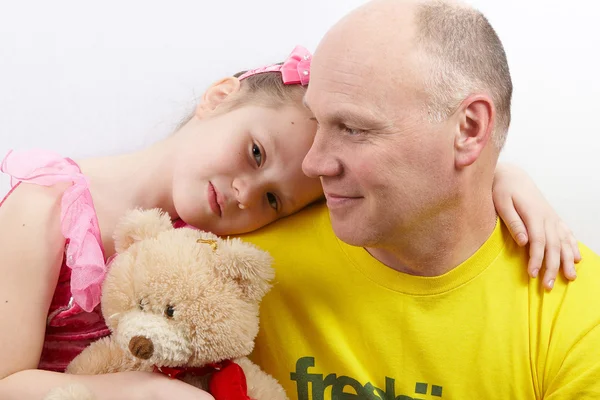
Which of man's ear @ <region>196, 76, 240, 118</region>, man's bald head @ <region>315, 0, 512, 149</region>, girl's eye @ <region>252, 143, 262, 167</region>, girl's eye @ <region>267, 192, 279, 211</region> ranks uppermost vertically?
man's bald head @ <region>315, 0, 512, 149</region>

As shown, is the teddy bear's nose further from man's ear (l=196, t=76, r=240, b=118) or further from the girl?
man's ear (l=196, t=76, r=240, b=118)

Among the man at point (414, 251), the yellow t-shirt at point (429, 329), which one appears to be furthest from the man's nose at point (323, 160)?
the yellow t-shirt at point (429, 329)

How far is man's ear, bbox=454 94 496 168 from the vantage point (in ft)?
3.93

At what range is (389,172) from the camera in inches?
47.3

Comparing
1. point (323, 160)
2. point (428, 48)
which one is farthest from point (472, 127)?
point (323, 160)

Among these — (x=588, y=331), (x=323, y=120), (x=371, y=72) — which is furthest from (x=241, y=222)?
(x=588, y=331)

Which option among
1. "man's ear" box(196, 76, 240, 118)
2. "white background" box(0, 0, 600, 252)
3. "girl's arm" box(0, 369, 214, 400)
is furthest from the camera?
"white background" box(0, 0, 600, 252)

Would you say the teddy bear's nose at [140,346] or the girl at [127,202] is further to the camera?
the girl at [127,202]

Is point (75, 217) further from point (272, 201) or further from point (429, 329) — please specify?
point (429, 329)

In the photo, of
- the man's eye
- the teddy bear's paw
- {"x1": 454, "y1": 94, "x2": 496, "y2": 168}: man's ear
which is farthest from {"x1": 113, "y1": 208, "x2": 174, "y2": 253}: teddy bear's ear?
{"x1": 454, "y1": 94, "x2": 496, "y2": 168}: man's ear

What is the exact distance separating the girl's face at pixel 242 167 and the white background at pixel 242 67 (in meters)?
0.47

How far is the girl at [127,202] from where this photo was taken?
1213 millimetres

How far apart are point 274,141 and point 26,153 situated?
1.55ft

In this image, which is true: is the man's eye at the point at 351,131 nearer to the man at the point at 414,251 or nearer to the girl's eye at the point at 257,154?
the man at the point at 414,251
